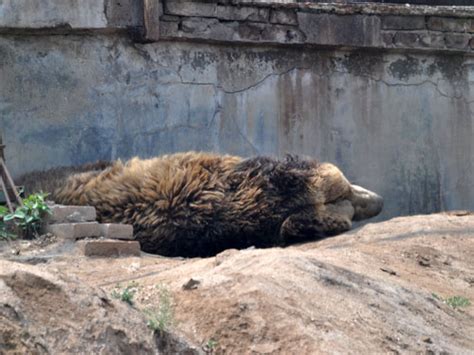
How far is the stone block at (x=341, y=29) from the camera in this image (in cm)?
890

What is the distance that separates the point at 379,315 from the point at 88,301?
1418mm

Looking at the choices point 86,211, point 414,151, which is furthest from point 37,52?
point 414,151

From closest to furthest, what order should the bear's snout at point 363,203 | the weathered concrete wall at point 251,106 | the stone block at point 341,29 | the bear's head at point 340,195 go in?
the bear's head at point 340,195 < the bear's snout at point 363,203 < the weathered concrete wall at point 251,106 < the stone block at point 341,29

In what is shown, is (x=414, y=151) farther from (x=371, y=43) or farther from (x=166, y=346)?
(x=166, y=346)

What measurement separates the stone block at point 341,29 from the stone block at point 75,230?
3.25 metres

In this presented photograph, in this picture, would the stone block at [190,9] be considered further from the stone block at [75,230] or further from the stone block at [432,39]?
the stone block at [75,230]

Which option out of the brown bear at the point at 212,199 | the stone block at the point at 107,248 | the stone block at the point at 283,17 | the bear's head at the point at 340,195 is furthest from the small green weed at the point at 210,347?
the stone block at the point at 283,17

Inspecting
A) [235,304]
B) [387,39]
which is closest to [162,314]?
[235,304]

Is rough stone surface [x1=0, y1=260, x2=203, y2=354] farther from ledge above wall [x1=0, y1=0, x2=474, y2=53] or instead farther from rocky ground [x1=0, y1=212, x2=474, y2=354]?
ledge above wall [x1=0, y1=0, x2=474, y2=53]

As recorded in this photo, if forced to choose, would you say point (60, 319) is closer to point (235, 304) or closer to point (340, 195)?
point (235, 304)

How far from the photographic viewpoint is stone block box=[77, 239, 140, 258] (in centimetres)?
604

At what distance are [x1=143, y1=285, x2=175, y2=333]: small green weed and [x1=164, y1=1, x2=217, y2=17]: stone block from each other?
4151 mm

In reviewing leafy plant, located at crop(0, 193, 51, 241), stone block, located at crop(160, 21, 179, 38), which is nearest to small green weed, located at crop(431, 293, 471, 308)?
leafy plant, located at crop(0, 193, 51, 241)

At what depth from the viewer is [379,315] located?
15.4 feet
